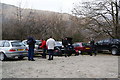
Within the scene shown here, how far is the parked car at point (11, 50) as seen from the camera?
12902 mm

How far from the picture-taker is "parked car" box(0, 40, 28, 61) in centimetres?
1290

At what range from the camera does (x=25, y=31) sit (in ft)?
98.2

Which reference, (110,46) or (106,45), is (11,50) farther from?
(106,45)

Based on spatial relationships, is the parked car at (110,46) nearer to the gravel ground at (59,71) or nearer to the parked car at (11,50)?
the gravel ground at (59,71)

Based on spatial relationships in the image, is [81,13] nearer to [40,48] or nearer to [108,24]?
[108,24]

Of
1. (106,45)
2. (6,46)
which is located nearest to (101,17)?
(106,45)

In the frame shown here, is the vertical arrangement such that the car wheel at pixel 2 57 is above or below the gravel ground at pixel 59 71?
above

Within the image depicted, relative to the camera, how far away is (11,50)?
12.9 meters

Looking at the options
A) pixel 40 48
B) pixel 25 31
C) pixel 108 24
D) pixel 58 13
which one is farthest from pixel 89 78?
pixel 58 13

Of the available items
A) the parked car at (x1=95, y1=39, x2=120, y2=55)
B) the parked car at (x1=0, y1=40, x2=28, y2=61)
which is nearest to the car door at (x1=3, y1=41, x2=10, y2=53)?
the parked car at (x1=0, y1=40, x2=28, y2=61)

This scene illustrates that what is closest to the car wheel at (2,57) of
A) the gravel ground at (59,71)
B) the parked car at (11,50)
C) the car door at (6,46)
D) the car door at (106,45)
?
the parked car at (11,50)

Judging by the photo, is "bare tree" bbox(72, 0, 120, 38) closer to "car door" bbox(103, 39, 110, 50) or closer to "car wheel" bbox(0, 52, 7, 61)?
"car door" bbox(103, 39, 110, 50)

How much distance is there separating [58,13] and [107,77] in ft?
130

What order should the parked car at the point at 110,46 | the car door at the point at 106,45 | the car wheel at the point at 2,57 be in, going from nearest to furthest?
the car wheel at the point at 2,57, the parked car at the point at 110,46, the car door at the point at 106,45
